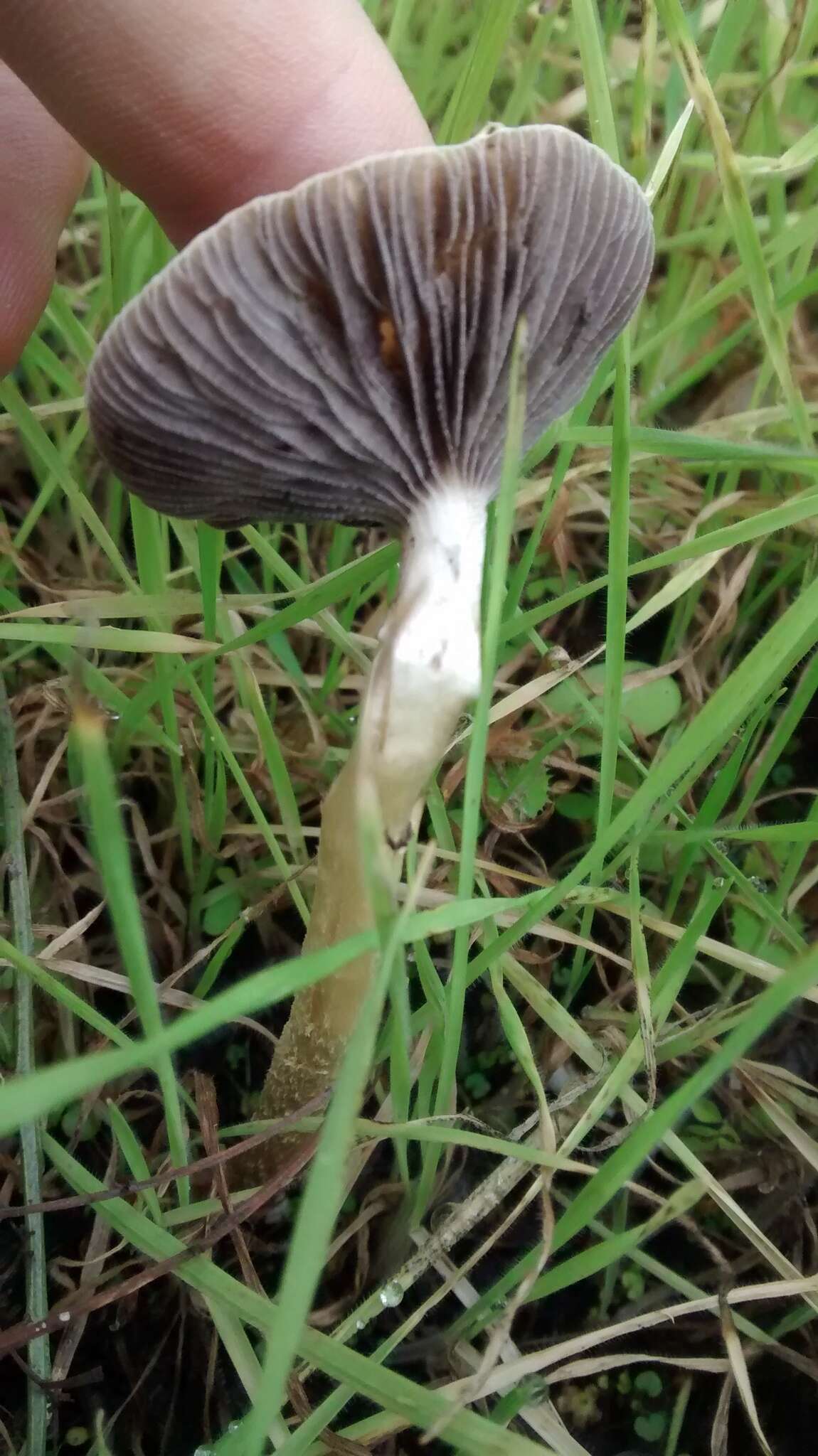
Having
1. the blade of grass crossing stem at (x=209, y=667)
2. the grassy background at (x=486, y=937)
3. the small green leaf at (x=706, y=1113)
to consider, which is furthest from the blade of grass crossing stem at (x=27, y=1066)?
the small green leaf at (x=706, y=1113)

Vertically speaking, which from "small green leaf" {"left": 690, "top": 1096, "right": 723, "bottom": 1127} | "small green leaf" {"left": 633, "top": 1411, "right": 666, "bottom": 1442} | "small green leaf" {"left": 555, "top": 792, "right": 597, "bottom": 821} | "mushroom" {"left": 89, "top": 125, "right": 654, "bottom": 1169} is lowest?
"small green leaf" {"left": 633, "top": 1411, "right": 666, "bottom": 1442}

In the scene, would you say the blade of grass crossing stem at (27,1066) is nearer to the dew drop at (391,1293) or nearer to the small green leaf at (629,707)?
the dew drop at (391,1293)

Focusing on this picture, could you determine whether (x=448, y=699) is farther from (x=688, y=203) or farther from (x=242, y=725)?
(x=688, y=203)

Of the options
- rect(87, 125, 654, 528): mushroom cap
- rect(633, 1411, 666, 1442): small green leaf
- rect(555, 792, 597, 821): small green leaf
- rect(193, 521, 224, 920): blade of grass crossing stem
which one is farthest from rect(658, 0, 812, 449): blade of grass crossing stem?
rect(633, 1411, 666, 1442): small green leaf

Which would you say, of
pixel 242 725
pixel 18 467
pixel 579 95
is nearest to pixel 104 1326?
pixel 242 725

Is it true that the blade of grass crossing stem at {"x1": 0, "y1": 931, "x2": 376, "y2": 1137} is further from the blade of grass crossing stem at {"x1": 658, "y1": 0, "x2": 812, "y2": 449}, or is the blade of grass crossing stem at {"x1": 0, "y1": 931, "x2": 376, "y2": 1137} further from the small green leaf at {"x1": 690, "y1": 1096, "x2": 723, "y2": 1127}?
the blade of grass crossing stem at {"x1": 658, "y1": 0, "x2": 812, "y2": 449}

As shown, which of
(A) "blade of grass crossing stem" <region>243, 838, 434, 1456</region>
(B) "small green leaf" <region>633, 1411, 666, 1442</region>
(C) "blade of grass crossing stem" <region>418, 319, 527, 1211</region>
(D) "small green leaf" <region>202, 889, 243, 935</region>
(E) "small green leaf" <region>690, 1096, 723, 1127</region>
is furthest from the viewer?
(D) "small green leaf" <region>202, 889, 243, 935</region>

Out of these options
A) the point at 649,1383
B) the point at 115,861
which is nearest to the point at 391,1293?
the point at 649,1383
